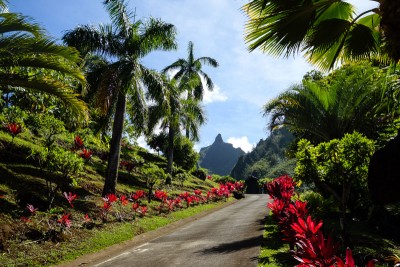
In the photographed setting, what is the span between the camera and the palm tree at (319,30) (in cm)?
532

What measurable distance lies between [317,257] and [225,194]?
20858 millimetres

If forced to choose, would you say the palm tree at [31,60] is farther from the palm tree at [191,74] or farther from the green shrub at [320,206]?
the palm tree at [191,74]

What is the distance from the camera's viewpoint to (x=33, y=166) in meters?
12.6

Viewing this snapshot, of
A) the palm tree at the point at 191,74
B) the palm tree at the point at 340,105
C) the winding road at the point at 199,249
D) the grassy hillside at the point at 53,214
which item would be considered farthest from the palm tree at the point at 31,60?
the palm tree at the point at 191,74

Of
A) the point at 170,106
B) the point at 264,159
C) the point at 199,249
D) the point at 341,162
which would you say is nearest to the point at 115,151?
the point at 170,106

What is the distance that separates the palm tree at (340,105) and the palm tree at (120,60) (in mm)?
5589

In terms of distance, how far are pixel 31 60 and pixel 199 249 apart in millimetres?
6202

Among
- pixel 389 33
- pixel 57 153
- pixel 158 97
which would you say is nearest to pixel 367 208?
pixel 158 97

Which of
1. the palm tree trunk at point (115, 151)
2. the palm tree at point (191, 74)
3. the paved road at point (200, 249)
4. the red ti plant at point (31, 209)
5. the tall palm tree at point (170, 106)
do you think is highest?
the palm tree at point (191, 74)

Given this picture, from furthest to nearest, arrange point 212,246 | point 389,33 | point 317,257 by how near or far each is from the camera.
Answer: point 212,246 → point 389,33 → point 317,257

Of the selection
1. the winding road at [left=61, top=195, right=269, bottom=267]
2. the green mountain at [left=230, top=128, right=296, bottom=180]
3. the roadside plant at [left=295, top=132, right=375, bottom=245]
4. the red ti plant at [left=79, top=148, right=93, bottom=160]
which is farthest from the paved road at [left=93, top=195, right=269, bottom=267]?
the green mountain at [left=230, top=128, right=296, bottom=180]

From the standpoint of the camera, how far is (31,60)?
811 centimetres

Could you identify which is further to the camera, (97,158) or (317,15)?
(97,158)

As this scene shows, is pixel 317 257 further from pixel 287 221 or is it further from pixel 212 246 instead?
pixel 212 246
